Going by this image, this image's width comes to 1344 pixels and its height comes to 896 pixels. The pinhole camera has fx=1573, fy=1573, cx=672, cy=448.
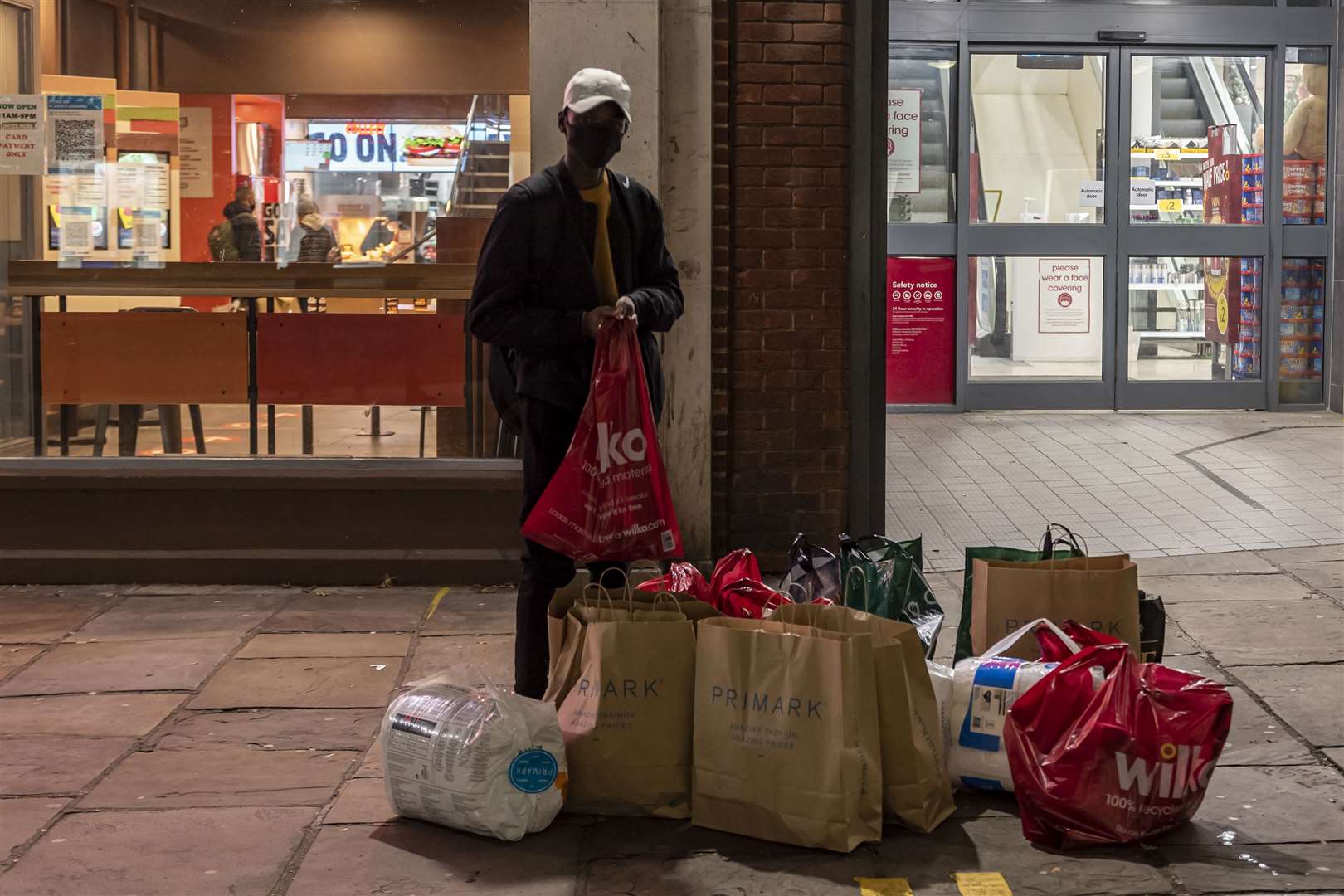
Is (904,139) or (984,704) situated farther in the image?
(904,139)

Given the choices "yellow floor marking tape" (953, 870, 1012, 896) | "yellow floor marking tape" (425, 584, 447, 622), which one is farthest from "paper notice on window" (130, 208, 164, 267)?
"yellow floor marking tape" (953, 870, 1012, 896)

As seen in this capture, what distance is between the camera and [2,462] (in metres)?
7.52

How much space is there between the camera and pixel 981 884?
391 centimetres

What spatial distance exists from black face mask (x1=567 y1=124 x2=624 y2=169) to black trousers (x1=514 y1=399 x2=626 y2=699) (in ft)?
2.52

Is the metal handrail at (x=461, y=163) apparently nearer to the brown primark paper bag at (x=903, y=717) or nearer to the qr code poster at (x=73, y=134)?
the qr code poster at (x=73, y=134)

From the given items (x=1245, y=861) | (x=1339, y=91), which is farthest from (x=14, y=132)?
(x=1339, y=91)

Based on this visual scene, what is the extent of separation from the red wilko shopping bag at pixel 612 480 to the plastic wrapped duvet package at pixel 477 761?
57 centimetres

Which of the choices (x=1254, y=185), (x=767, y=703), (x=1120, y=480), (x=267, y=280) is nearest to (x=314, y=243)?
(x=267, y=280)

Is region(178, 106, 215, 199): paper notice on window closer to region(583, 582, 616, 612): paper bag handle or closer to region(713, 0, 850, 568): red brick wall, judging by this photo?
region(713, 0, 850, 568): red brick wall

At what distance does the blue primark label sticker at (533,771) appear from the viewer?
4.15 m

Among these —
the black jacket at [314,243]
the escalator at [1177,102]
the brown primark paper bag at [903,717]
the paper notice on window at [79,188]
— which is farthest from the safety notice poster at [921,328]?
the brown primark paper bag at [903,717]

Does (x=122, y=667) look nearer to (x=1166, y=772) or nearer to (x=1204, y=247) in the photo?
(x=1166, y=772)

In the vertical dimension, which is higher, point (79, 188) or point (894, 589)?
point (79, 188)

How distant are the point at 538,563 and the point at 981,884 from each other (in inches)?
69.3
